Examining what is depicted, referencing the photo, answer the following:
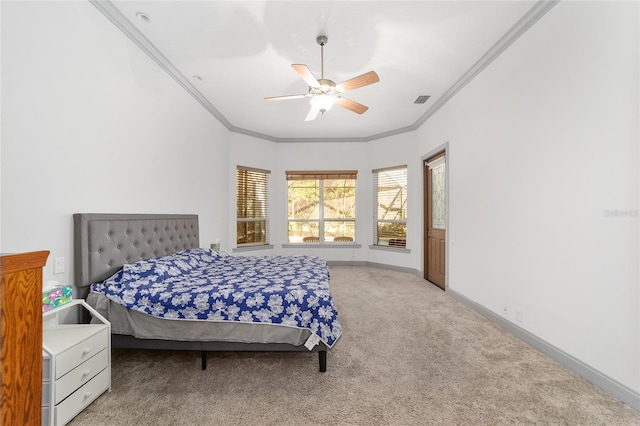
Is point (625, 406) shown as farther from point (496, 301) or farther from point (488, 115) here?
point (488, 115)

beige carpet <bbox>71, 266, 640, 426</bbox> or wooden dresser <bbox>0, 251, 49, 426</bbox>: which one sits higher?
wooden dresser <bbox>0, 251, 49, 426</bbox>

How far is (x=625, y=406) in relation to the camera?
173 centimetres

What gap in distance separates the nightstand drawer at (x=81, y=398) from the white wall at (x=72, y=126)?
0.79 meters

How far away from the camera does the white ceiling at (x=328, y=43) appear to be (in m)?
2.35

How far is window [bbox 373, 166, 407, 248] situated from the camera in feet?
18.7

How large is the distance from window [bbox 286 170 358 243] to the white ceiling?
233cm

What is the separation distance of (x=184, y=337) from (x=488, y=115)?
3.64 metres

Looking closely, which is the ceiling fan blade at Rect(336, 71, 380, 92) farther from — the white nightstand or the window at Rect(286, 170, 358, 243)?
the window at Rect(286, 170, 358, 243)

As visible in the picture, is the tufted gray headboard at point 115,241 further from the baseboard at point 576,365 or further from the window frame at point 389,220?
the window frame at point 389,220

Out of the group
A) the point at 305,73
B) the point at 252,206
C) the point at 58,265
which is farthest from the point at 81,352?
the point at 252,206

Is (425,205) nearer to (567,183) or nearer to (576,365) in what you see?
(567,183)

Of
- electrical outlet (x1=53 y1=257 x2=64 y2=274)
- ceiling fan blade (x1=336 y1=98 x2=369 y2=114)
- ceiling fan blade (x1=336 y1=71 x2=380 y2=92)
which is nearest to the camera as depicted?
electrical outlet (x1=53 y1=257 x2=64 y2=274)

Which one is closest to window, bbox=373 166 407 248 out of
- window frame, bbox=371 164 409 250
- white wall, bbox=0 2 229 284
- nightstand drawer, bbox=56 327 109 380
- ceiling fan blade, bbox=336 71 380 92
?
window frame, bbox=371 164 409 250

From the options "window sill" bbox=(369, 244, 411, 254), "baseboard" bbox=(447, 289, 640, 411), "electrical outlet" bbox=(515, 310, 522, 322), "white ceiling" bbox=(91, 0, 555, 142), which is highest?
"white ceiling" bbox=(91, 0, 555, 142)
